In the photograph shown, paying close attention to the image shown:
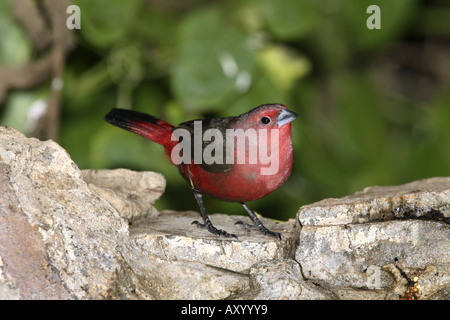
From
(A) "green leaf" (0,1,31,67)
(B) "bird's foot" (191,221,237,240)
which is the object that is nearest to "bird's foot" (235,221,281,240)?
(B) "bird's foot" (191,221,237,240)

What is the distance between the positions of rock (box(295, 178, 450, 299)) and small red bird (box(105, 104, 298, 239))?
0.36m

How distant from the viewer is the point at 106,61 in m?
5.36

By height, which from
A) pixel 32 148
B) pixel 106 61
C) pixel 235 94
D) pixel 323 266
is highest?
pixel 106 61

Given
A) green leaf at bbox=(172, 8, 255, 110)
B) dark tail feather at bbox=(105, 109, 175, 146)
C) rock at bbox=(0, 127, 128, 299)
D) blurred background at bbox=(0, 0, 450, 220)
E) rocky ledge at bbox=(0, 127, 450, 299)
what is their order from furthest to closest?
blurred background at bbox=(0, 0, 450, 220), green leaf at bbox=(172, 8, 255, 110), dark tail feather at bbox=(105, 109, 175, 146), rocky ledge at bbox=(0, 127, 450, 299), rock at bbox=(0, 127, 128, 299)

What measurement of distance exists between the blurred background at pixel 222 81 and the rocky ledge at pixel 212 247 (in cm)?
141

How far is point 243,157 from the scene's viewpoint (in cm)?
395

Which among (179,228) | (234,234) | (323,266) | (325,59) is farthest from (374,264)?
(325,59)

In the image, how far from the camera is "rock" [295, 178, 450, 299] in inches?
134

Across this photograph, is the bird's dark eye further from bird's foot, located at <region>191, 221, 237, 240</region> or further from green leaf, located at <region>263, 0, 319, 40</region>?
green leaf, located at <region>263, 0, 319, 40</region>

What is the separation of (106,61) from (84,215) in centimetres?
231

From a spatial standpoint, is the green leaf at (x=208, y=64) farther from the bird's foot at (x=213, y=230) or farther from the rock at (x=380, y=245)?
the rock at (x=380, y=245)

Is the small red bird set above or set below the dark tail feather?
below

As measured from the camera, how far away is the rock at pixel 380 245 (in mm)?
3408

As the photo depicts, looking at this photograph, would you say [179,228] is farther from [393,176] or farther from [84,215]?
[393,176]
